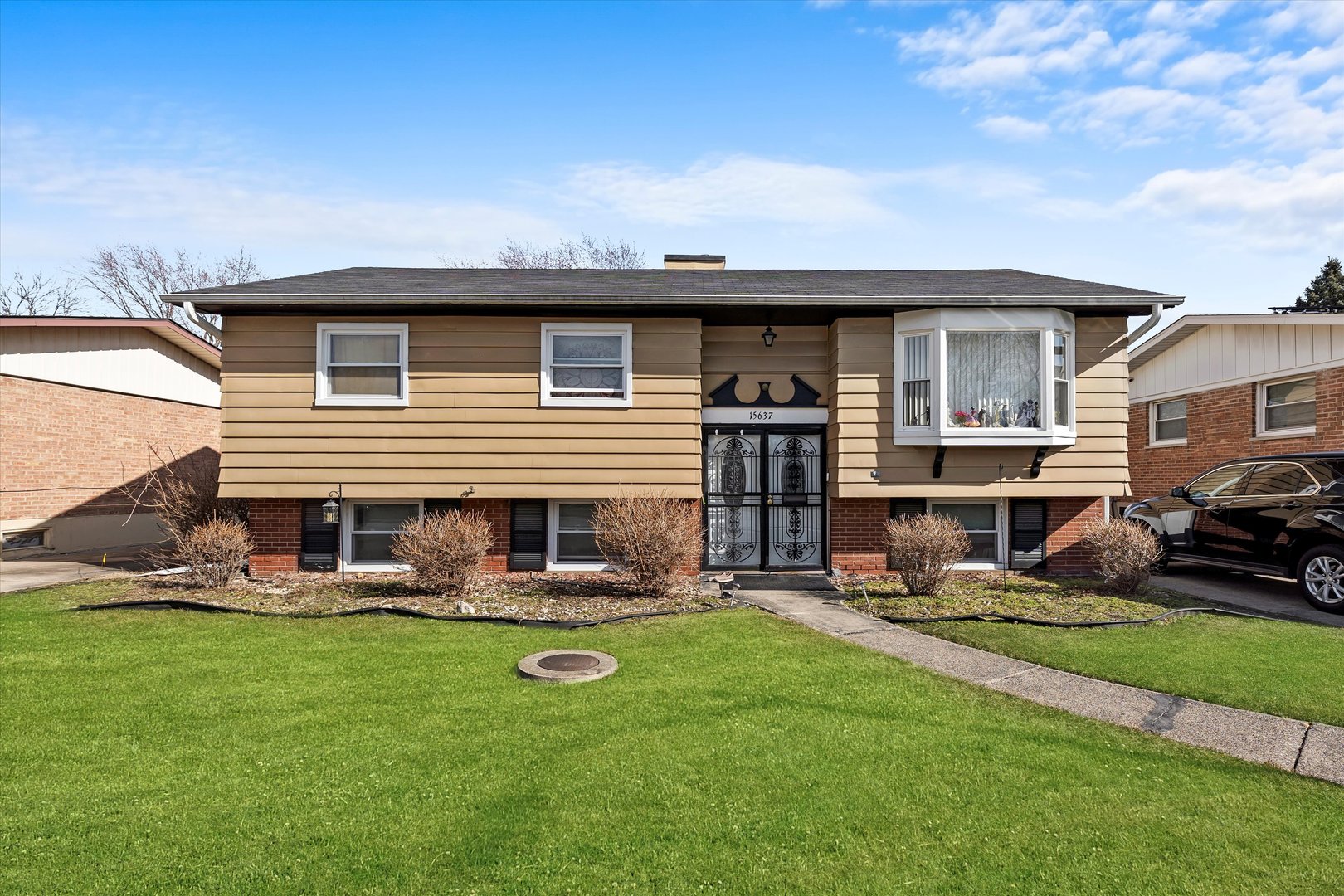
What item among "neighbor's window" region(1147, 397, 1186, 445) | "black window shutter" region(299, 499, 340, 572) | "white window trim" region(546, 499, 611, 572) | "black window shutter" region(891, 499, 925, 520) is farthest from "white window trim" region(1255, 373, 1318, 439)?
"black window shutter" region(299, 499, 340, 572)

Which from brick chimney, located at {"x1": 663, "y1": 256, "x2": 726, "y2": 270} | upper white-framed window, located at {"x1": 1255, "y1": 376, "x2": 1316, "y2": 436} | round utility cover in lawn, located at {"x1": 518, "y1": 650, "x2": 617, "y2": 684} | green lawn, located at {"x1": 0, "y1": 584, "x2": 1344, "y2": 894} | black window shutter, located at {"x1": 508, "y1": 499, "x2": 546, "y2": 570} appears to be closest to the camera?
green lawn, located at {"x1": 0, "y1": 584, "x2": 1344, "y2": 894}

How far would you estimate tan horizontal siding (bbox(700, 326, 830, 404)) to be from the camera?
11.1 m

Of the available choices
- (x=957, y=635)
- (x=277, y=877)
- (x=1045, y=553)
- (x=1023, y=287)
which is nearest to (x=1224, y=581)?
(x=1045, y=553)

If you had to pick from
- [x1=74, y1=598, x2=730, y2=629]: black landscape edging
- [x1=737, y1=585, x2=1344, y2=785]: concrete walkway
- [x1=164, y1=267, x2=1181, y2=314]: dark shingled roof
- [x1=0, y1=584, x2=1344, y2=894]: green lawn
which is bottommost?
→ [x1=0, y1=584, x2=1344, y2=894]: green lawn

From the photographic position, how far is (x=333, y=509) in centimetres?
969

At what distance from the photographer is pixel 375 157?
40.3 ft

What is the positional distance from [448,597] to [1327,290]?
41.9m

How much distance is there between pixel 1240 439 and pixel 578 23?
14.4 meters

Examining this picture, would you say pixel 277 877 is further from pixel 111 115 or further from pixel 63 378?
pixel 63 378

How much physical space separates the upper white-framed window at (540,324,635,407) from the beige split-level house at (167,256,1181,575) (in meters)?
0.03

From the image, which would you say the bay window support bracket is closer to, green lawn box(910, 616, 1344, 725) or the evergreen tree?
green lawn box(910, 616, 1344, 725)

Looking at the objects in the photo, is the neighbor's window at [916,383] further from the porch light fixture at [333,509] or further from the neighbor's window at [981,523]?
the porch light fixture at [333,509]

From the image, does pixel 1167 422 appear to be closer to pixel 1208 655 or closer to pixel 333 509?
pixel 1208 655

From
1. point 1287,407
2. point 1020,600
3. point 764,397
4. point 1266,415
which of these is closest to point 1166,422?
point 1266,415
